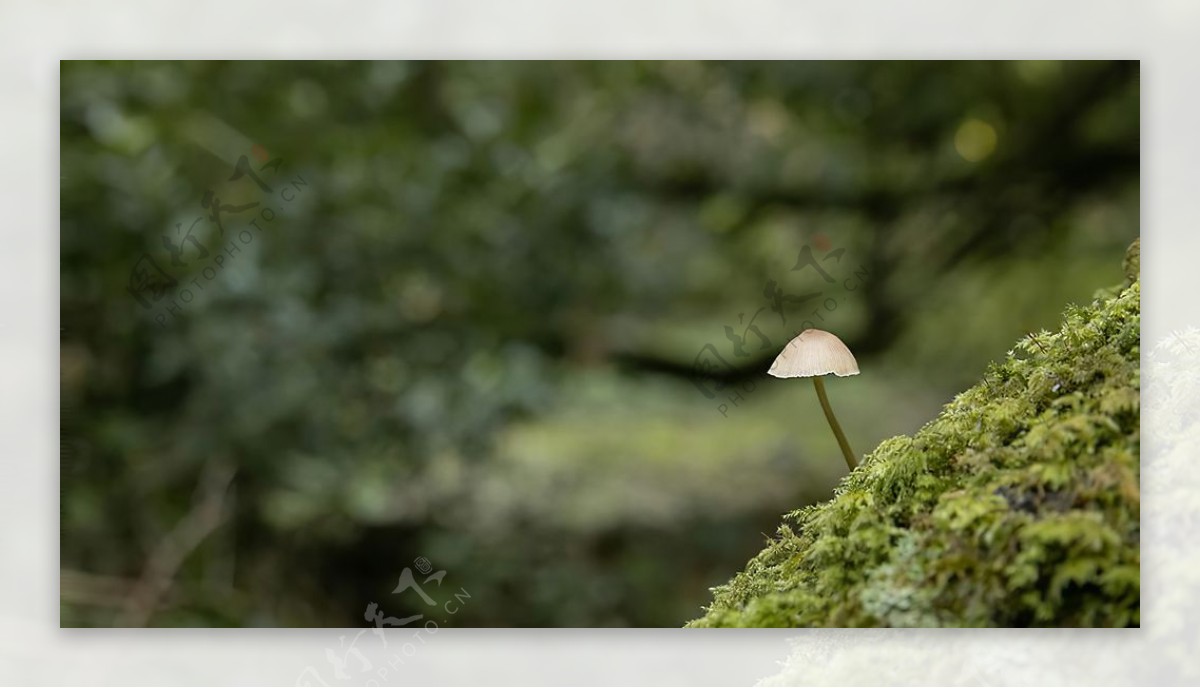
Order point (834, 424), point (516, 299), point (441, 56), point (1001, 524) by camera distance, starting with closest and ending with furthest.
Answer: point (1001, 524)
point (834, 424)
point (441, 56)
point (516, 299)

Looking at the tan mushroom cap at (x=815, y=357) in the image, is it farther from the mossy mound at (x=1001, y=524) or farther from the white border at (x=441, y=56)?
the white border at (x=441, y=56)

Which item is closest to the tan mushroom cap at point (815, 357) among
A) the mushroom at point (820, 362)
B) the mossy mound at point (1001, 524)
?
the mushroom at point (820, 362)

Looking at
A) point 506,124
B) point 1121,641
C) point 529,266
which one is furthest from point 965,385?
point 506,124

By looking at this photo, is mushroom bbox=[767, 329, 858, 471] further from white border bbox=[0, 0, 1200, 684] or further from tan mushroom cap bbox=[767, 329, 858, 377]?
white border bbox=[0, 0, 1200, 684]

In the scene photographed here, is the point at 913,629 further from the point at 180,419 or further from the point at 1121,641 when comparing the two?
the point at 180,419

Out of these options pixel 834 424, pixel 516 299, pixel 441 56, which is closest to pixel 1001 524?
pixel 834 424

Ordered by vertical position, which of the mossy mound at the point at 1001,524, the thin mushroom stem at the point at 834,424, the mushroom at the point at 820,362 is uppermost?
the mushroom at the point at 820,362

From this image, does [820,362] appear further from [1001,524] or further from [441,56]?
[441,56]
